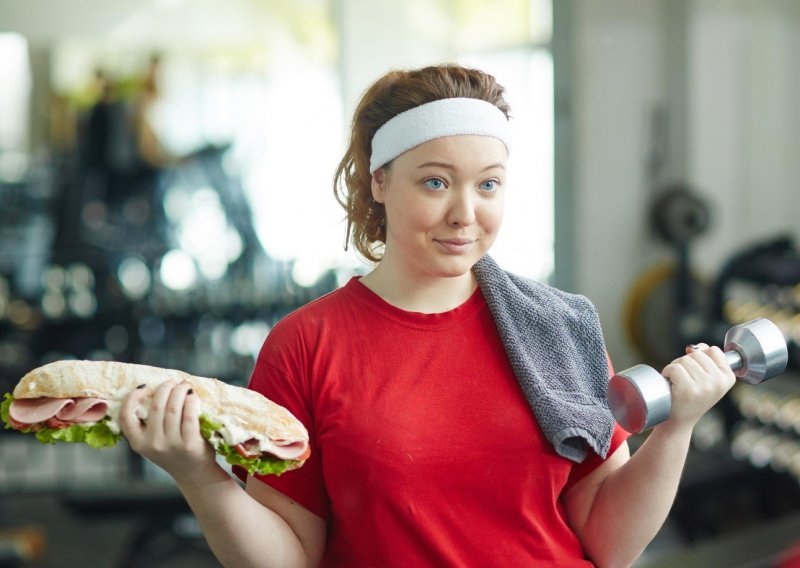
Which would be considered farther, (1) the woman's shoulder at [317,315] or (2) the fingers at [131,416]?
(1) the woman's shoulder at [317,315]

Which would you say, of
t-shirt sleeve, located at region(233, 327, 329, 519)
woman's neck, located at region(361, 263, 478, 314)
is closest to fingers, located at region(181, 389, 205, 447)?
t-shirt sleeve, located at region(233, 327, 329, 519)

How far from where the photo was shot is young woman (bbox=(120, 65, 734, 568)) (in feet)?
3.43

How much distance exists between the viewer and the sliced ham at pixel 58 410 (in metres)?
0.95

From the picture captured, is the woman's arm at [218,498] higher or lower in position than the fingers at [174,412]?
lower

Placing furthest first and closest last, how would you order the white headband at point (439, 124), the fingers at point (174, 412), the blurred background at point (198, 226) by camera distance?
the blurred background at point (198, 226)
the white headband at point (439, 124)
the fingers at point (174, 412)

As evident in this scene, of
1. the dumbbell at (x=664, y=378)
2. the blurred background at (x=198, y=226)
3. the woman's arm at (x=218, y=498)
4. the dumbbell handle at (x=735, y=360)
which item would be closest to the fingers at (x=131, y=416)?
the woman's arm at (x=218, y=498)

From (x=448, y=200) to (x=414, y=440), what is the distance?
0.25 metres

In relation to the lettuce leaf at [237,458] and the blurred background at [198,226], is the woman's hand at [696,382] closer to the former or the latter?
the lettuce leaf at [237,458]

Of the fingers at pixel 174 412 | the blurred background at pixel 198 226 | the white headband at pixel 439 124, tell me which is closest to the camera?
the fingers at pixel 174 412

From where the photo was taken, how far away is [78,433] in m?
0.96

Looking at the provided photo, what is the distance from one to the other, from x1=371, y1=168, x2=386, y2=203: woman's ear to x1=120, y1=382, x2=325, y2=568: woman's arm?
1.00 ft

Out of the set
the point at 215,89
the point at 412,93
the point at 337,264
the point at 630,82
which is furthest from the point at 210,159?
the point at 412,93

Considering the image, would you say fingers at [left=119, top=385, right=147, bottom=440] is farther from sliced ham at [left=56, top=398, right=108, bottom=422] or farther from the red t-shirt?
the red t-shirt

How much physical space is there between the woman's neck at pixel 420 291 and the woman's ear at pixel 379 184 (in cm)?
8
